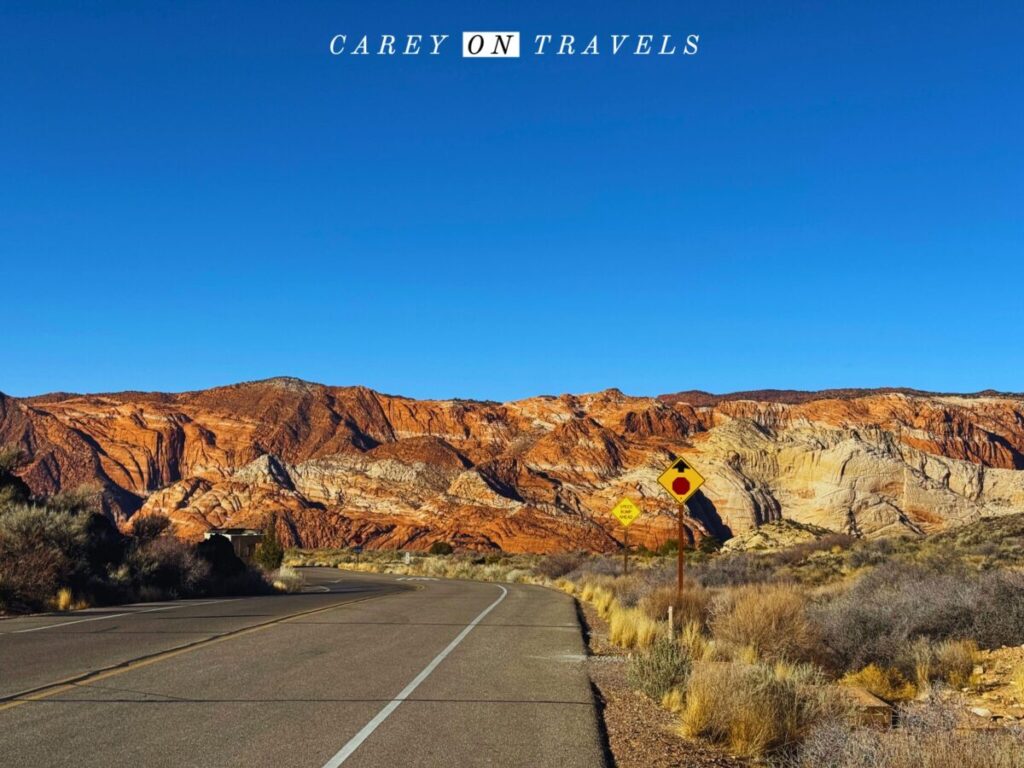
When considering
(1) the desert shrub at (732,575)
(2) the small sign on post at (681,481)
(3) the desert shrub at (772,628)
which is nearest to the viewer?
(3) the desert shrub at (772,628)

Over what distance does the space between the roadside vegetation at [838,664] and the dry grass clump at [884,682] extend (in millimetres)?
26

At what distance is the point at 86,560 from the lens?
2362 centimetres

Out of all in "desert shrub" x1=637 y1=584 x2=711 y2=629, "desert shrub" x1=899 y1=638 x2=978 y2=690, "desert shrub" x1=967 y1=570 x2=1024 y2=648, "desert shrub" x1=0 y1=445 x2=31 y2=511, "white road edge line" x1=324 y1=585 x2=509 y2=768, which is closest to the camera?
"white road edge line" x1=324 y1=585 x2=509 y2=768

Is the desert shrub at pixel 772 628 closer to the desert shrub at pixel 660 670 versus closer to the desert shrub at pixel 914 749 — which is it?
the desert shrub at pixel 660 670

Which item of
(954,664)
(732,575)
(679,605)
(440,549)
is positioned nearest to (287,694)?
(954,664)

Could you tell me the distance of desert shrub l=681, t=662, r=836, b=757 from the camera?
832 centimetres

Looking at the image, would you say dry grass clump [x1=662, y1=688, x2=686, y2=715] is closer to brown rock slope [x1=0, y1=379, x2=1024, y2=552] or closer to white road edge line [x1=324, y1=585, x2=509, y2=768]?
white road edge line [x1=324, y1=585, x2=509, y2=768]

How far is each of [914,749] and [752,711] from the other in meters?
2.96

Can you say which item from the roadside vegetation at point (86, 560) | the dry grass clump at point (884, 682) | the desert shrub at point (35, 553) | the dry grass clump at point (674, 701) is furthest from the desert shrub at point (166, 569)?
the dry grass clump at point (884, 682)

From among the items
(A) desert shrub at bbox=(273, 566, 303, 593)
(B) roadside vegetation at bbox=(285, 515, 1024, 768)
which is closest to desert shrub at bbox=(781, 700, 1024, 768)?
(B) roadside vegetation at bbox=(285, 515, 1024, 768)

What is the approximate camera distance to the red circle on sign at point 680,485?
16625 millimetres

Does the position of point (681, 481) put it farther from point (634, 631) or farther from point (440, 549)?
point (440, 549)

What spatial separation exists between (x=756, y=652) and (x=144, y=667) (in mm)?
8526

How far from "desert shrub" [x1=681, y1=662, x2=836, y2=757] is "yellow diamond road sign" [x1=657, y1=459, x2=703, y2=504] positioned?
7.22 meters
